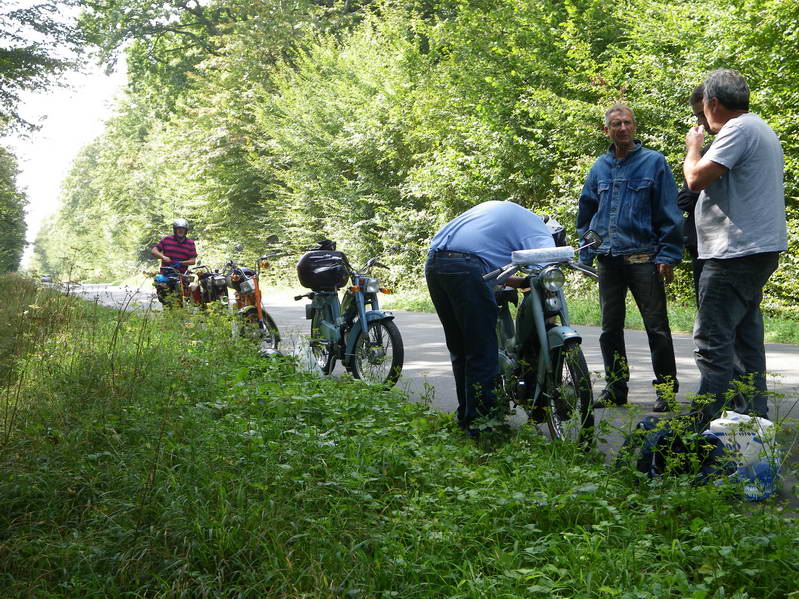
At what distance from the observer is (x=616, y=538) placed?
341cm

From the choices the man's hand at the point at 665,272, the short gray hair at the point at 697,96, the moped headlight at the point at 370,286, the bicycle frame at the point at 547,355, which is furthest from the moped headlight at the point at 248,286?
the short gray hair at the point at 697,96

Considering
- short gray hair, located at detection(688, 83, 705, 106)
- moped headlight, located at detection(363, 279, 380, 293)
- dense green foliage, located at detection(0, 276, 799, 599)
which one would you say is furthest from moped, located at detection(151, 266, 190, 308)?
short gray hair, located at detection(688, 83, 705, 106)

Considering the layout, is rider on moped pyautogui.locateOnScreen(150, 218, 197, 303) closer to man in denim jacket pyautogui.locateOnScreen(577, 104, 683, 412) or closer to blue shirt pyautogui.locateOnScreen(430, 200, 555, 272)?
man in denim jacket pyautogui.locateOnScreen(577, 104, 683, 412)

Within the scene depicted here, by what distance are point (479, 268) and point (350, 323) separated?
315 cm

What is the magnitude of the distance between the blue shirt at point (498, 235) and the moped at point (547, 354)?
0.16 meters

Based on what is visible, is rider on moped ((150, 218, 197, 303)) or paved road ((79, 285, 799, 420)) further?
rider on moped ((150, 218, 197, 303))

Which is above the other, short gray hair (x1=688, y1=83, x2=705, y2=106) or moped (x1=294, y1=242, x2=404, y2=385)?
short gray hair (x1=688, y1=83, x2=705, y2=106)

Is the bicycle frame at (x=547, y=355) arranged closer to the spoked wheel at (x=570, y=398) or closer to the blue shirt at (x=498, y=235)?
the spoked wheel at (x=570, y=398)

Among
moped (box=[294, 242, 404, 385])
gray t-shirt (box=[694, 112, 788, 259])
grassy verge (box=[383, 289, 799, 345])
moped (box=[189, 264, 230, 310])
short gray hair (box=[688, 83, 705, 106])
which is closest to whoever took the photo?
gray t-shirt (box=[694, 112, 788, 259])

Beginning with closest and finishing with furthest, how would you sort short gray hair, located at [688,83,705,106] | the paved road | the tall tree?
short gray hair, located at [688,83,705,106]
the paved road
the tall tree

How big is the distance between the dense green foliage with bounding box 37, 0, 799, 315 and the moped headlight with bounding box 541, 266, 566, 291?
396 cm

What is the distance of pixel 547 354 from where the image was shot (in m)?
5.00

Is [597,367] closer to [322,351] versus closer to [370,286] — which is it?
[370,286]

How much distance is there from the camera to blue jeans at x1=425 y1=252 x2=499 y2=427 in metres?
5.14
